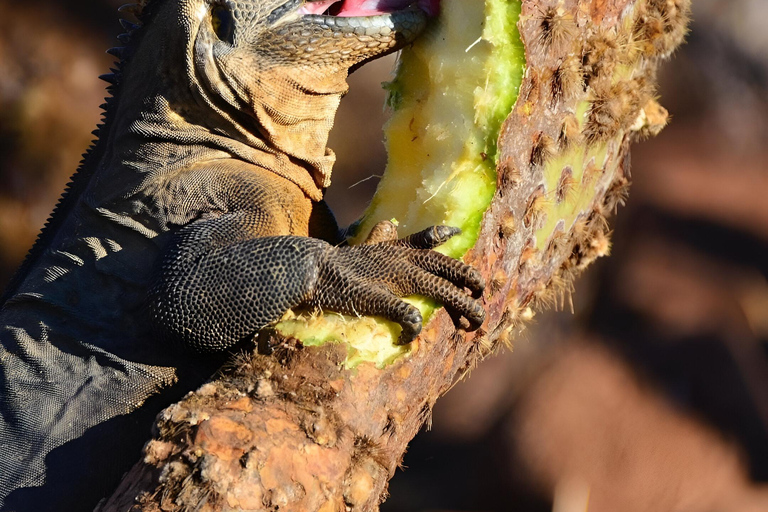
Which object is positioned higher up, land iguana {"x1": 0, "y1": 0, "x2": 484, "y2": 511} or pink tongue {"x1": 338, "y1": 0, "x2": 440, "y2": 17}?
pink tongue {"x1": 338, "y1": 0, "x2": 440, "y2": 17}

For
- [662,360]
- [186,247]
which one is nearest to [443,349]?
[186,247]

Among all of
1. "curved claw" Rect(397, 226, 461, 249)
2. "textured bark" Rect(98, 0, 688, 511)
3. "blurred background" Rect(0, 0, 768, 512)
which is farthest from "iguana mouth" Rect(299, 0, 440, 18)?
"blurred background" Rect(0, 0, 768, 512)

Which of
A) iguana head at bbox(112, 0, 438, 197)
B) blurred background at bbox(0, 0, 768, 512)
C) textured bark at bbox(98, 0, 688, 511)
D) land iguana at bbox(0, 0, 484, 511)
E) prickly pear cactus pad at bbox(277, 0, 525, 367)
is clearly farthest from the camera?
blurred background at bbox(0, 0, 768, 512)

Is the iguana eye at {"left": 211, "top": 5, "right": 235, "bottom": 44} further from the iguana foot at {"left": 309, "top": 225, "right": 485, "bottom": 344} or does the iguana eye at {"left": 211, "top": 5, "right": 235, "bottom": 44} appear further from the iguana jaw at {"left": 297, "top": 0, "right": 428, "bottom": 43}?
the iguana foot at {"left": 309, "top": 225, "right": 485, "bottom": 344}

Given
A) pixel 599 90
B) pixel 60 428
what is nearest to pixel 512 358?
pixel 599 90

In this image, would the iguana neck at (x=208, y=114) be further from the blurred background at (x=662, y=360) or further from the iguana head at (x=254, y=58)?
the blurred background at (x=662, y=360)
